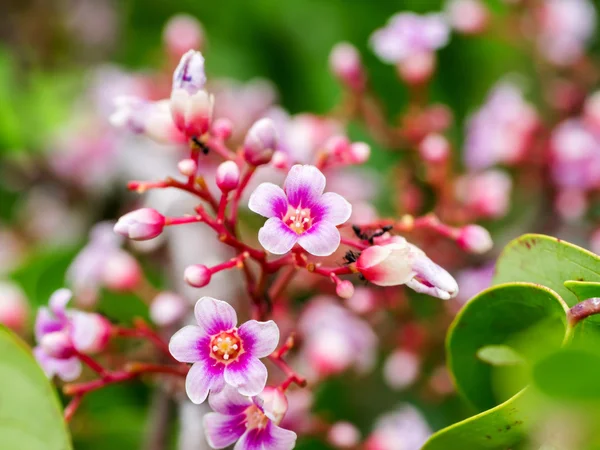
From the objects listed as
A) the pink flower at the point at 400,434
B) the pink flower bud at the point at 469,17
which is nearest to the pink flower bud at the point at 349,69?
the pink flower bud at the point at 469,17

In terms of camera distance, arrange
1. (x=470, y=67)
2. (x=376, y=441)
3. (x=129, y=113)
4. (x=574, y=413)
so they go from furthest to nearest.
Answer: (x=470, y=67)
(x=376, y=441)
(x=129, y=113)
(x=574, y=413)

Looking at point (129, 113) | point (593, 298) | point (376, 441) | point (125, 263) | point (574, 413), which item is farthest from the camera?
point (125, 263)

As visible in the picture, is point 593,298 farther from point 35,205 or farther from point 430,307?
point 35,205

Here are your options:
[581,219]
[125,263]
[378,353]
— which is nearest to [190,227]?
[125,263]

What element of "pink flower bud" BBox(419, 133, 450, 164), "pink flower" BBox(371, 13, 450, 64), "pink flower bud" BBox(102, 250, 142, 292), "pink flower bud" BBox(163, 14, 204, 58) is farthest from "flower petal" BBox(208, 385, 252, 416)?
"pink flower bud" BBox(163, 14, 204, 58)

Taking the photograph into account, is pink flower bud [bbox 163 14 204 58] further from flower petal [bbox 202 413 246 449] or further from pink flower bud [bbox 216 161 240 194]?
flower petal [bbox 202 413 246 449]

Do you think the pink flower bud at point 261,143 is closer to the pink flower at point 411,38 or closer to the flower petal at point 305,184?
the flower petal at point 305,184

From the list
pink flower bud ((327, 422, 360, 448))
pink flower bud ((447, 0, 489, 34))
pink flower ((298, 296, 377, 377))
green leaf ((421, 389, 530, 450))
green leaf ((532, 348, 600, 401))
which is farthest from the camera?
pink flower bud ((447, 0, 489, 34))
